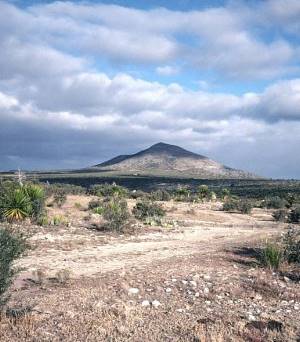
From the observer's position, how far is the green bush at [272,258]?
1397 centimetres

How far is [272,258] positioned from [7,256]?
7379 millimetres

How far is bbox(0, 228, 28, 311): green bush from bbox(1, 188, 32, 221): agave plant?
496 inches

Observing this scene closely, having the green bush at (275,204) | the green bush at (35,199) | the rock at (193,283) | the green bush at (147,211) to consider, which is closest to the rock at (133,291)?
the rock at (193,283)

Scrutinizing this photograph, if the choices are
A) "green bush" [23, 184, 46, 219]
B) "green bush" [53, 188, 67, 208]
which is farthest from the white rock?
"green bush" [53, 188, 67, 208]

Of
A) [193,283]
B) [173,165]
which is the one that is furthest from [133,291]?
[173,165]

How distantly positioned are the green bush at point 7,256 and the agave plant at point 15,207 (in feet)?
41.3

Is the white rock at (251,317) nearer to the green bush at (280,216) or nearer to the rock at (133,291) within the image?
the rock at (133,291)

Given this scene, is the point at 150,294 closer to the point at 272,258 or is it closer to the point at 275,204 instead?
the point at 272,258

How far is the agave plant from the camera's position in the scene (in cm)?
2244

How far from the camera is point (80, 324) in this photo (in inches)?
353

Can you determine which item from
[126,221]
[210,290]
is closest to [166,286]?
[210,290]

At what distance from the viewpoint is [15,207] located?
2286cm

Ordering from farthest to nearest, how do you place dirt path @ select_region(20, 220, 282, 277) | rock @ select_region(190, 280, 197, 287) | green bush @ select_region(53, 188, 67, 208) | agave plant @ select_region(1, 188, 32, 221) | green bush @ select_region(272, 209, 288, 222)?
green bush @ select_region(53, 188, 67, 208) → green bush @ select_region(272, 209, 288, 222) → agave plant @ select_region(1, 188, 32, 221) → dirt path @ select_region(20, 220, 282, 277) → rock @ select_region(190, 280, 197, 287)

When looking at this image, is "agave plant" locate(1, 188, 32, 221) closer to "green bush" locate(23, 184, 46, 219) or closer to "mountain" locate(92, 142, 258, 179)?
"green bush" locate(23, 184, 46, 219)
